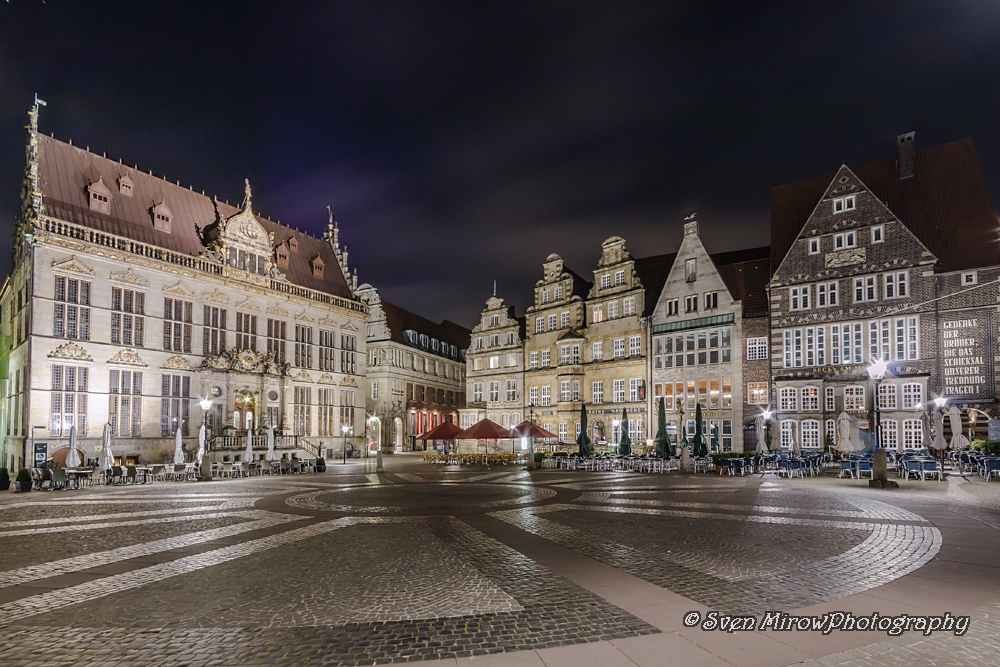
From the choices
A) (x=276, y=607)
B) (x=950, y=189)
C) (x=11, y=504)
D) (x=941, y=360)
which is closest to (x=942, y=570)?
(x=276, y=607)

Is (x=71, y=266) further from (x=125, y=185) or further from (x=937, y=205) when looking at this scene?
(x=937, y=205)

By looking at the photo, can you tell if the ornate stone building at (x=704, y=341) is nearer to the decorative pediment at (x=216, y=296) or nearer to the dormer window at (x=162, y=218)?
the decorative pediment at (x=216, y=296)

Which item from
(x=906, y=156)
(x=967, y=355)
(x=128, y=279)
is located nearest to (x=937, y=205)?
(x=906, y=156)

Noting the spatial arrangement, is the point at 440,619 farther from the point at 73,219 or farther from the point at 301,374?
the point at 301,374

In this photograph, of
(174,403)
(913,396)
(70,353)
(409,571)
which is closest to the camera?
(409,571)

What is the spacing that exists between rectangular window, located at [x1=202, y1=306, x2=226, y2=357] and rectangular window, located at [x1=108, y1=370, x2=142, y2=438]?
17.8 feet

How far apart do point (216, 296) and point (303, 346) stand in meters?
8.75

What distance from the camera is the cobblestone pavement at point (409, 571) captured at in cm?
689

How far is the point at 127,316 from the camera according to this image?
40.9 meters

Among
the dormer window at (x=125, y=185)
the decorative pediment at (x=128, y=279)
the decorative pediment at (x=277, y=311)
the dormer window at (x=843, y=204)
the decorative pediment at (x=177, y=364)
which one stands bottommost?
the decorative pediment at (x=177, y=364)

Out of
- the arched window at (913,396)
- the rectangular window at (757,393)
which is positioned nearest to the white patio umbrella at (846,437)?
the arched window at (913,396)

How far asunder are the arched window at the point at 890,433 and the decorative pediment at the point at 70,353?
4933 centimetres

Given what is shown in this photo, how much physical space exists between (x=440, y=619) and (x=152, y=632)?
11.0 feet

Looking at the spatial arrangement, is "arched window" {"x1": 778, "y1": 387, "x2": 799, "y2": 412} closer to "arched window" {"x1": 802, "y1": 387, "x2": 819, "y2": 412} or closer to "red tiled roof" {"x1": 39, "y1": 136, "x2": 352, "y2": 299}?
"arched window" {"x1": 802, "y1": 387, "x2": 819, "y2": 412}
